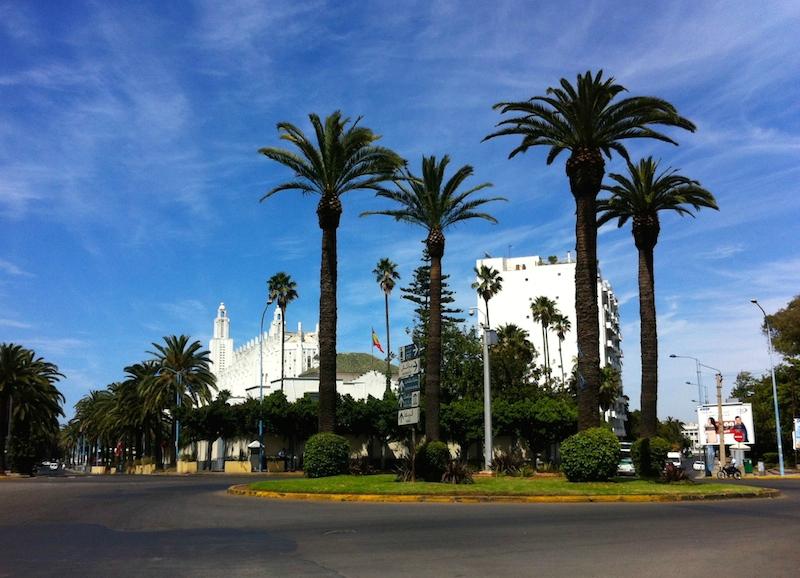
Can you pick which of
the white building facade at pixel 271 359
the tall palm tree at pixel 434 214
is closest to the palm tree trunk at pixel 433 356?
the tall palm tree at pixel 434 214

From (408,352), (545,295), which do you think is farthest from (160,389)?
(545,295)

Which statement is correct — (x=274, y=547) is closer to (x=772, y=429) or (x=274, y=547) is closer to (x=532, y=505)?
(x=532, y=505)

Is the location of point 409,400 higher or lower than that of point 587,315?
lower

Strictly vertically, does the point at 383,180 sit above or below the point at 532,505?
above

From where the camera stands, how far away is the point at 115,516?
54.8ft

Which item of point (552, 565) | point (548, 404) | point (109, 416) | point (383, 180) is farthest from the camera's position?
point (109, 416)

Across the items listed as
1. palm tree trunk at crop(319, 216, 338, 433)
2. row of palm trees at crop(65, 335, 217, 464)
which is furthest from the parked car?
row of palm trees at crop(65, 335, 217, 464)

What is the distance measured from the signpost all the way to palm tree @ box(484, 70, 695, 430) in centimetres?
591

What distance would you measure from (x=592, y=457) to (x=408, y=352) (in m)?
7.57

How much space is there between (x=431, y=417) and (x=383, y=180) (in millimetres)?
10619

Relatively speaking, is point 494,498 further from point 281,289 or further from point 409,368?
point 281,289

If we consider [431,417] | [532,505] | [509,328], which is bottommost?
[532,505]

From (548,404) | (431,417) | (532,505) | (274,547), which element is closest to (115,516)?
(274,547)

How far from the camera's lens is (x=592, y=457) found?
80.9 ft
